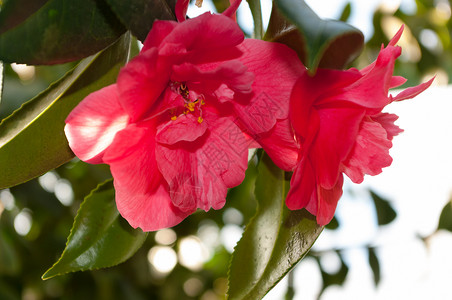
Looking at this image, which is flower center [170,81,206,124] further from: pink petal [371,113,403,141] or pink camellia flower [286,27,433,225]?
pink petal [371,113,403,141]

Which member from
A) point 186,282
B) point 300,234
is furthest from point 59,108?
point 186,282

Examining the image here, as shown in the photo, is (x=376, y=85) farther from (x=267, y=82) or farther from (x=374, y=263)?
(x=374, y=263)

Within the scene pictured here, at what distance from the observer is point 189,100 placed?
562 mm

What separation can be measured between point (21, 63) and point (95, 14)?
0.31 ft

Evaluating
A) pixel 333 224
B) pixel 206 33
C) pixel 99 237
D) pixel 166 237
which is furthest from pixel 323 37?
pixel 166 237

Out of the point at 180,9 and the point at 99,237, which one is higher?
the point at 180,9

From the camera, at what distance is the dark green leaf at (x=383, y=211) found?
4.46 ft

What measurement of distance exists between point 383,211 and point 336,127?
3.05 feet

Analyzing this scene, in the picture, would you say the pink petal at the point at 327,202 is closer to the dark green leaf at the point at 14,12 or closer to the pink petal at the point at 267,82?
the pink petal at the point at 267,82

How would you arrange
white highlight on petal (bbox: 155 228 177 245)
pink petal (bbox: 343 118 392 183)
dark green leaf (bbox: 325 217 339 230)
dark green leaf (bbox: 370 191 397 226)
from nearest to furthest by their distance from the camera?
pink petal (bbox: 343 118 392 183)
dark green leaf (bbox: 325 217 339 230)
dark green leaf (bbox: 370 191 397 226)
white highlight on petal (bbox: 155 228 177 245)

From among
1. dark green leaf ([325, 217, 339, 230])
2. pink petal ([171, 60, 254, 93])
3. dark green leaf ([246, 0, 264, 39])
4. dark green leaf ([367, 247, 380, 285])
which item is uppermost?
pink petal ([171, 60, 254, 93])

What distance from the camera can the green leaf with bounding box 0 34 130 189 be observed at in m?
0.55

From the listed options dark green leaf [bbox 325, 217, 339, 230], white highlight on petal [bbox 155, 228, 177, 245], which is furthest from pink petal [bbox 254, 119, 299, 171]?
white highlight on petal [bbox 155, 228, 177, 245]

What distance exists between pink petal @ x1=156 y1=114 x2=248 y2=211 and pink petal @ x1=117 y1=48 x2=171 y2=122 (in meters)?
0.06
